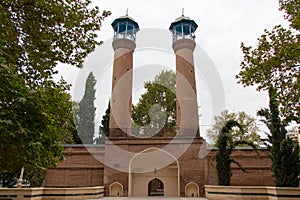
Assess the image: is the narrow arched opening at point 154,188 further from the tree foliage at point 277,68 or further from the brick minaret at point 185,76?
the tree foliage at point 277,68

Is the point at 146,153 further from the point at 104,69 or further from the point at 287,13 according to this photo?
the point at 287,13

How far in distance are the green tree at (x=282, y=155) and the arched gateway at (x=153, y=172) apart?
748cm

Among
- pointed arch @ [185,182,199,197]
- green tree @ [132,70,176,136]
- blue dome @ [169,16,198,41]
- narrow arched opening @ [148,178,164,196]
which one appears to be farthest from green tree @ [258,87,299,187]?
green tree @ [132,70,176,136]

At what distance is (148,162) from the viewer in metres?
17.9

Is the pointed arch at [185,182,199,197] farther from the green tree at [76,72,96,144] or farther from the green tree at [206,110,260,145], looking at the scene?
the green tree at [76,72,96,144]

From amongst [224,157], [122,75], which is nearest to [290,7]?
[224,157]

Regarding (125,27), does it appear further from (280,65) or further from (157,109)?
(280,65)

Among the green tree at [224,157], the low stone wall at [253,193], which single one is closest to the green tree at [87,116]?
the green tree at [224,157]

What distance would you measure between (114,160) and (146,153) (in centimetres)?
208

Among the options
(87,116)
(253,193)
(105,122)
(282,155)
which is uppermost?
(87,116)

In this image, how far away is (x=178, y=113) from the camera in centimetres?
2041

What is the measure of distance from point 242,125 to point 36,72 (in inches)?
829

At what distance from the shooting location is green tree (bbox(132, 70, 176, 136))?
83.8 feet

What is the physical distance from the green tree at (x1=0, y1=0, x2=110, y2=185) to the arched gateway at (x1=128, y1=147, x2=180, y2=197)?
11.0m
